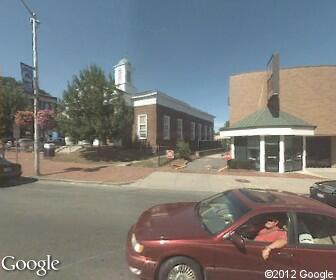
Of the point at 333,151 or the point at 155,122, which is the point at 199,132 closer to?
the point at 155,122

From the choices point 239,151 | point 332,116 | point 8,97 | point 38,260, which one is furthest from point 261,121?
Result: point 8,97

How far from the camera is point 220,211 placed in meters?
5.38

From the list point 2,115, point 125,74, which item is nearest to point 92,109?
point 125,74

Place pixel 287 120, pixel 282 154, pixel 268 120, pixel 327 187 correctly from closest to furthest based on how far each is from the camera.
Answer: pixel 327 187
pixel 282 154
pixel 287 120
pixel 268 120

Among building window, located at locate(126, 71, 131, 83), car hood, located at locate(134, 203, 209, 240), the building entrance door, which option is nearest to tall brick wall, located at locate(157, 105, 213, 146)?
building window, located at locate(126, 71, 131, 83)

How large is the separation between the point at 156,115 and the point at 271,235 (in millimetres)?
29295

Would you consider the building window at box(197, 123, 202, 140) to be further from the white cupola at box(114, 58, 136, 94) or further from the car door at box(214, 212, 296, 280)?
the car door at box(214, 212, 296, 280)

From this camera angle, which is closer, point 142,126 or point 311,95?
point 311,95

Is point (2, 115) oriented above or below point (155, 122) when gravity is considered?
above

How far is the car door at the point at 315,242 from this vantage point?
14.5 feet

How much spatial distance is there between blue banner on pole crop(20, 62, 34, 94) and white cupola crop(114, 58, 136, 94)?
19.9 m

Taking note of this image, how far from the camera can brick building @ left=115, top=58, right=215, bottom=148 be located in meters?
33.7

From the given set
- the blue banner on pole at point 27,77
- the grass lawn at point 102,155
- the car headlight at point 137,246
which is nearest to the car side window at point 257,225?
the car headlight at point 137,246

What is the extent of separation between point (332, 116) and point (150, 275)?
85.5 ft
